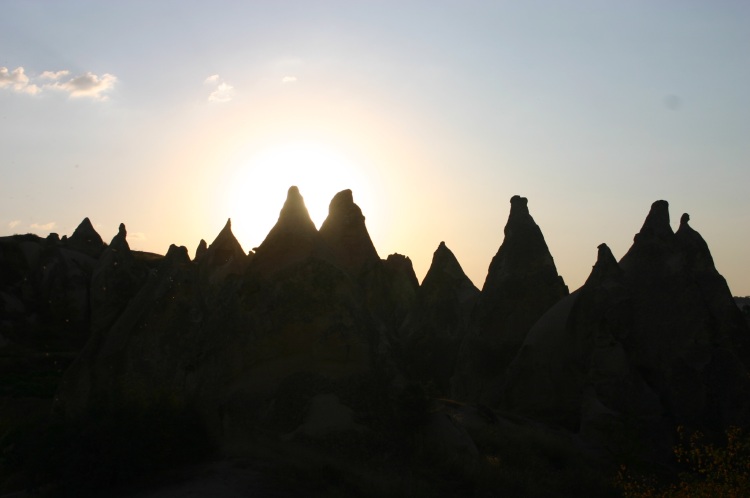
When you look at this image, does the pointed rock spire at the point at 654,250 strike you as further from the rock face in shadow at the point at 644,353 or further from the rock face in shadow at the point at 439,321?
the rock face in shadow at the point at 439,321

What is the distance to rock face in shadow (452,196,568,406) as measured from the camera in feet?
77.9

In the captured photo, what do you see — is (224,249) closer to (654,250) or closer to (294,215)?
(294,215)

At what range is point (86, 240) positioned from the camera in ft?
161

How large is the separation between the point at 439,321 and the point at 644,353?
10.1m

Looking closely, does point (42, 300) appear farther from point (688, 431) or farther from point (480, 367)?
point (688, 431)

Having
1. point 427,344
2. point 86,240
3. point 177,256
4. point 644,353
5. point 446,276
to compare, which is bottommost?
point 644,353

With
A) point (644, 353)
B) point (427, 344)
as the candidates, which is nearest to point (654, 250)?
point (644, 353)

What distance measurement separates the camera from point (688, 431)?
762 inches

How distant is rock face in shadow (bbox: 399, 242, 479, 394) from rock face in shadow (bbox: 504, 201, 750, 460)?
6586 mm

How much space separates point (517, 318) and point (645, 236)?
13.6 feet

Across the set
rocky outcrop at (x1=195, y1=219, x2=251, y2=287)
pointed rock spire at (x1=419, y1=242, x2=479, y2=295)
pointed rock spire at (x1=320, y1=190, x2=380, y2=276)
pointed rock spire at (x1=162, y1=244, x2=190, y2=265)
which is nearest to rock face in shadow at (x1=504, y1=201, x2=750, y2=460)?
pointed rock spire at (x1=320, y1=190, x2=380, y2=276)

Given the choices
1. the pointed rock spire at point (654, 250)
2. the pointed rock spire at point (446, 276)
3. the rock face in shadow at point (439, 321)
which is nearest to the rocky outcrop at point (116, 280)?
the rock face in shadow at point (439, 321)

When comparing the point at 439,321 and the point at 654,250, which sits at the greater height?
the point at 654,250

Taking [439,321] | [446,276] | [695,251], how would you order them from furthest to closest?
[446,276], [439,321], [695,251]
